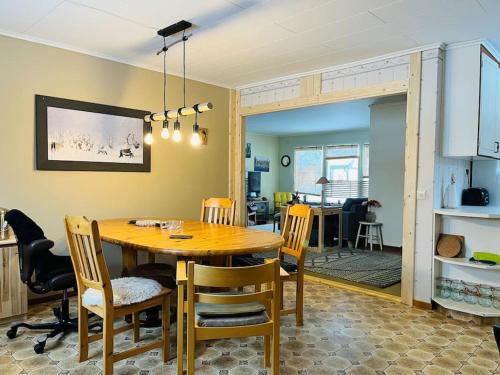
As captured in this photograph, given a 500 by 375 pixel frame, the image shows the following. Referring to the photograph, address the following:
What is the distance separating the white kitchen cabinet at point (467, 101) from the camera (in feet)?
10.7

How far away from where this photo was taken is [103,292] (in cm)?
204

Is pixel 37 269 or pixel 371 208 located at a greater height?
pixel 371 208

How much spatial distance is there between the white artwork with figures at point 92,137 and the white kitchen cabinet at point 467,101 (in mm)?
3176

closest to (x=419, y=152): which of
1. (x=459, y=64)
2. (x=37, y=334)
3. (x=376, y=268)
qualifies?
(x=459, y=64)

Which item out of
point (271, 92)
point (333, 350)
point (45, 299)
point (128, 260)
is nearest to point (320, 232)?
point (271, 92)

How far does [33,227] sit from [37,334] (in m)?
0.81

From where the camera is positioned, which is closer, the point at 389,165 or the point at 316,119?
the point at 389,165

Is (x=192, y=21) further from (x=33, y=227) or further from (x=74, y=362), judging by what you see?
(x=74, y=362)

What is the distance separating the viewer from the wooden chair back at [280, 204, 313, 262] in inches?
Result: 115

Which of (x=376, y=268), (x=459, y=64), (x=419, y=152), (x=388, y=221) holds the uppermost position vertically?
A: (x=459, y=64)

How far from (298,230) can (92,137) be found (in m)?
2.30

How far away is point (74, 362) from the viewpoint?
7.57ft

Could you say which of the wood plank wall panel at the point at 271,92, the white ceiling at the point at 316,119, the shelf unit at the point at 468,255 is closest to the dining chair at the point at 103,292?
the shelf unit at the point at 468,255

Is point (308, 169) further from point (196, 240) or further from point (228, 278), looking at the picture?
point (228, 278)
